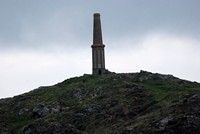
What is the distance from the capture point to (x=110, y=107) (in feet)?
239

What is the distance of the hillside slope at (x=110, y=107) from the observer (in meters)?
60.5

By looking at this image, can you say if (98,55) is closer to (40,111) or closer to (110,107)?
(40,111)

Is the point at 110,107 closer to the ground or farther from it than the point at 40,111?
closer to the ground

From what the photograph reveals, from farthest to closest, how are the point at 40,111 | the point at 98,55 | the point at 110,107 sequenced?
the point at 98,55 < the point at 40,111 < the point at 110,107

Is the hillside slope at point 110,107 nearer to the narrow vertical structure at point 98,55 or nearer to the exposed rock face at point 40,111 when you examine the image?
the exposed rock face at point 40,111

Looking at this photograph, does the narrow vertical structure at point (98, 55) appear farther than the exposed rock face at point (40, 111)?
Yes

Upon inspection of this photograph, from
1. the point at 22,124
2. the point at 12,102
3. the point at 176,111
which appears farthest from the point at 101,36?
the point at 176,111

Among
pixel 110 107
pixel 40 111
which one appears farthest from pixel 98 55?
pixel 110 107

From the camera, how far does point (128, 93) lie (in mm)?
75938

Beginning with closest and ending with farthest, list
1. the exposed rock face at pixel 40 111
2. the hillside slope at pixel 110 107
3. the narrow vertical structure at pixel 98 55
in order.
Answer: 1. the hillside slope at pixel 110 107
2. the exposed rock face at pixel 40 111
3. the narrow vertical structure at pixel 98 55

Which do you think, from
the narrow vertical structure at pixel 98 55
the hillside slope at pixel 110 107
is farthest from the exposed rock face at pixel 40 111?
the narrow vertical structure at pixel 98 55

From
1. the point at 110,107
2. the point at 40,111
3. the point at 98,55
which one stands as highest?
the point at 98,55

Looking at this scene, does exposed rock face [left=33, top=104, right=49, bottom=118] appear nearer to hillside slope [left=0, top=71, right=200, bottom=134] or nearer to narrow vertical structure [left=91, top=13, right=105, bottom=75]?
hillside slope [left=0, top=71, right=200, bottom=134]

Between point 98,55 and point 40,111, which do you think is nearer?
point 40,111
